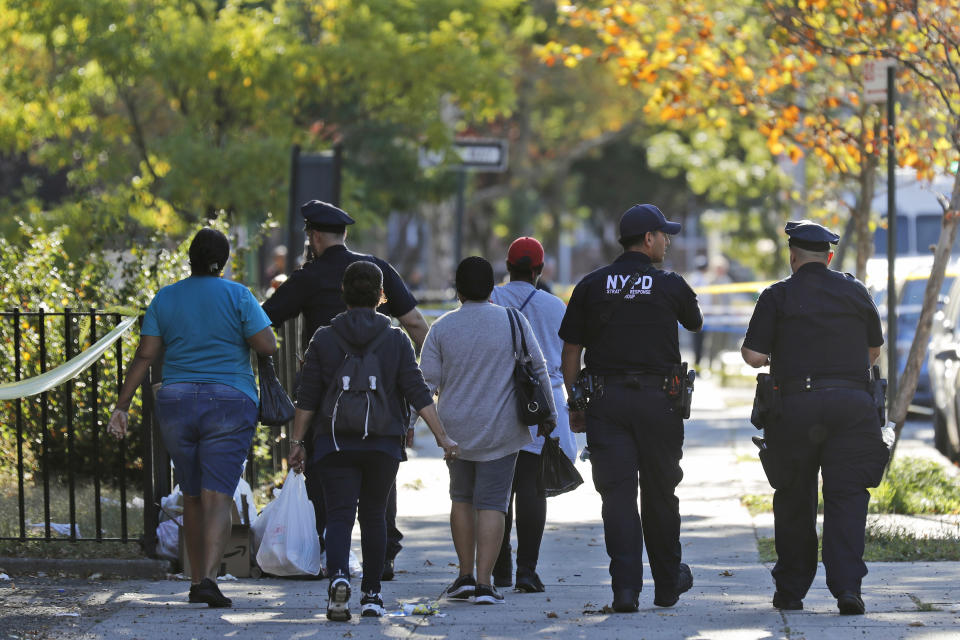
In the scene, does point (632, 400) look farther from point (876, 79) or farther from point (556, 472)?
point (876, 79)

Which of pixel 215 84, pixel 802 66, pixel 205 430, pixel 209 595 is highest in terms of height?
pixel 215 84

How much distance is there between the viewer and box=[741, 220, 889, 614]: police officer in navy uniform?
7.00 metres

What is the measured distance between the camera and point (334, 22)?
17.6 m

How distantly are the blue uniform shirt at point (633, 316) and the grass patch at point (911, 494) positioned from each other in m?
3.29

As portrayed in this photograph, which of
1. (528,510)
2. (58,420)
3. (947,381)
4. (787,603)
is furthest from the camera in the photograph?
(947,381)

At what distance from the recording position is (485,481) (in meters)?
7.40

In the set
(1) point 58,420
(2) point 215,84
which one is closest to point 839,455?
(1) point 58,420

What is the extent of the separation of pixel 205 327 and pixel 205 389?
0.89ft

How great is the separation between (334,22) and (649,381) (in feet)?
36.9

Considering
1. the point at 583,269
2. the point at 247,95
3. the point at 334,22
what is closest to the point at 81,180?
the point at 247,95

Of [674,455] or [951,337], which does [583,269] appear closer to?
[951,337]

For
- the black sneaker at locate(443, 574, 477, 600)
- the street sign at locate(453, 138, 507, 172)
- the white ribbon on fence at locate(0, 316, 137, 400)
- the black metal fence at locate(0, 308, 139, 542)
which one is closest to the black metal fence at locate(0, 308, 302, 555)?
the black metal fence at locate(0, 308, 139, 542)

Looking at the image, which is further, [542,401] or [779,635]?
[542,401]

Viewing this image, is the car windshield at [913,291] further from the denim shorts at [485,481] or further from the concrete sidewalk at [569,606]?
the denim shorts at [485,481]
